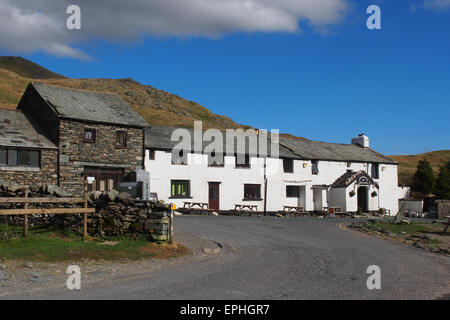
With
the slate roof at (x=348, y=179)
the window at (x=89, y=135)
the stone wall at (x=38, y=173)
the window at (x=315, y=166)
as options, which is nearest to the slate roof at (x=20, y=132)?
the stone wall at (x=38, y=173)

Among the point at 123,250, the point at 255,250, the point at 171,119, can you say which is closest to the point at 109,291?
the point at 123,250

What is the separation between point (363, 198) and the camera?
43.1 meters

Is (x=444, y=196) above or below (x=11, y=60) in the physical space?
below

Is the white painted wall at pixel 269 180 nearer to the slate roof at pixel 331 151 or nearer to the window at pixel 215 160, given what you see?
the window at pixel 215 160

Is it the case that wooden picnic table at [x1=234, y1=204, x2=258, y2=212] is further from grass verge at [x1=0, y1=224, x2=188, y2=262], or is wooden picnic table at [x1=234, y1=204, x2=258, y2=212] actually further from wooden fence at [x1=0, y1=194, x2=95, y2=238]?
wooden fence at [x1=0, y1=194, x2=95, y2=238]

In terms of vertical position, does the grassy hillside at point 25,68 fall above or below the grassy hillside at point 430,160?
above

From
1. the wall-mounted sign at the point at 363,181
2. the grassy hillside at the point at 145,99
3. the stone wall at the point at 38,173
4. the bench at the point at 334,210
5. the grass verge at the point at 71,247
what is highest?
the grassy hillside at the point at 145,99

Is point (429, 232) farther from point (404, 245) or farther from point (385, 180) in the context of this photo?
point (385, 180)

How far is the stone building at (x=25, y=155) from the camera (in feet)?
85.8

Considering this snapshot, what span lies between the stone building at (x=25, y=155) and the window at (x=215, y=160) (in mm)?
12344

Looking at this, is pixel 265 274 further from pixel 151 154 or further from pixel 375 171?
pixel 375 171

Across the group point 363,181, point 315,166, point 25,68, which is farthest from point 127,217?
point 25,68

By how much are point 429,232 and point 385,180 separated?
22540 millimetres

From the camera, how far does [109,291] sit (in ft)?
29.4
